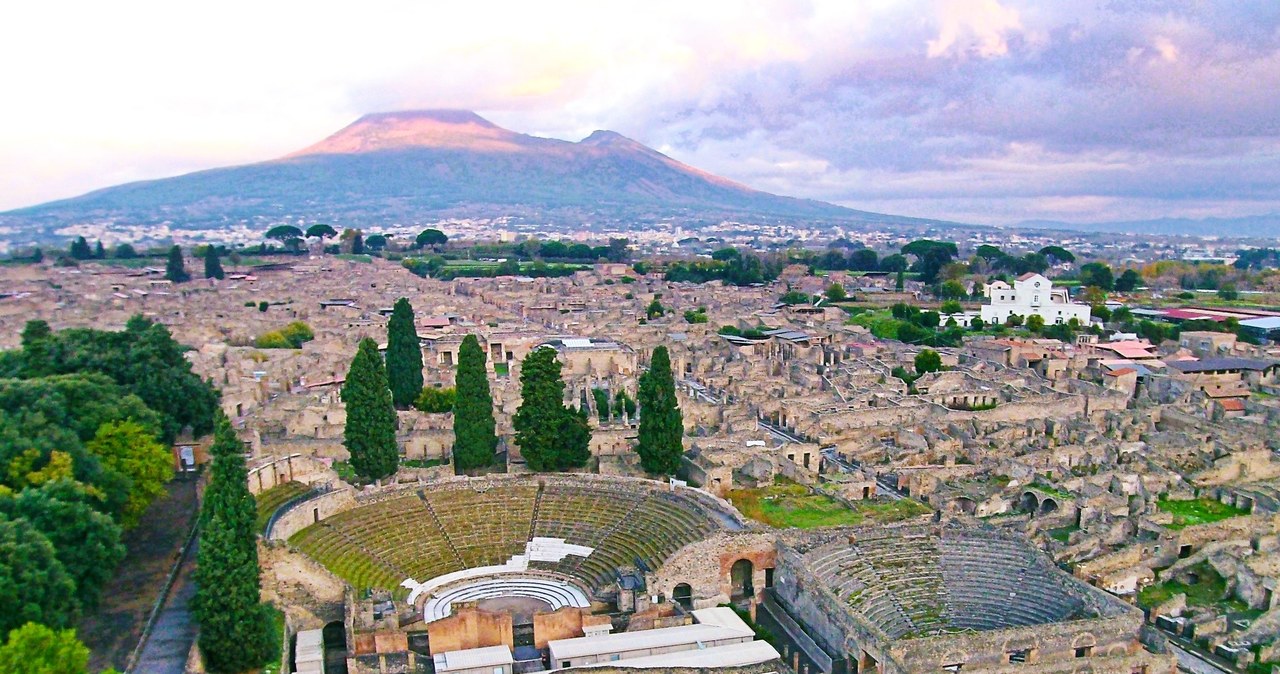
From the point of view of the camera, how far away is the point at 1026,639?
22.5m

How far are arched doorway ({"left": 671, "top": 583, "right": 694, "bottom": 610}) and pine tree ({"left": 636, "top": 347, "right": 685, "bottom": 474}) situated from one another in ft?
24.5

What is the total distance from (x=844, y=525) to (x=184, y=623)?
1903 centimetres

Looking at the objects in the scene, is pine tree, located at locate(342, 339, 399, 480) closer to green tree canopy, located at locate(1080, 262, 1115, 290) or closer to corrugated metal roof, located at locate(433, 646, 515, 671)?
corrugated metal roof, located at locate(433, 646, 515, 671)

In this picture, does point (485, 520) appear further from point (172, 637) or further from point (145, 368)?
point (145, 368)

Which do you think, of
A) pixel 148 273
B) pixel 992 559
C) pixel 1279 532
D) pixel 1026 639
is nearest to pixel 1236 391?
pixel 1279 532

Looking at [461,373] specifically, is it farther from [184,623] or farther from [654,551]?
[184,623]

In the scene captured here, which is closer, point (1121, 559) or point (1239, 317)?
point (1121, 559)

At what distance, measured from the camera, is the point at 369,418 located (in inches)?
1280

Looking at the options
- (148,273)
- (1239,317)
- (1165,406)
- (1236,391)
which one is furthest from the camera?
(148,273)

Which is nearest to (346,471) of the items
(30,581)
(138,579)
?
(138,579)

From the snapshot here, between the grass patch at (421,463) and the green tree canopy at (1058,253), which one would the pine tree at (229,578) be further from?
the green tree canopy at (1058,253)

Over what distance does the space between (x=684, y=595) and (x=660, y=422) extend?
7.97 m

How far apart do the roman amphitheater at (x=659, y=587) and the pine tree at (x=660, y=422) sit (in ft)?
6.46

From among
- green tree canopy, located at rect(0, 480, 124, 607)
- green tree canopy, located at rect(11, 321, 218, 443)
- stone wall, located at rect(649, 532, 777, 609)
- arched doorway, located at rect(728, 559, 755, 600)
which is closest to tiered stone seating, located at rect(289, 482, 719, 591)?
stone wall, located at rect(649, 532, 777, 609)
